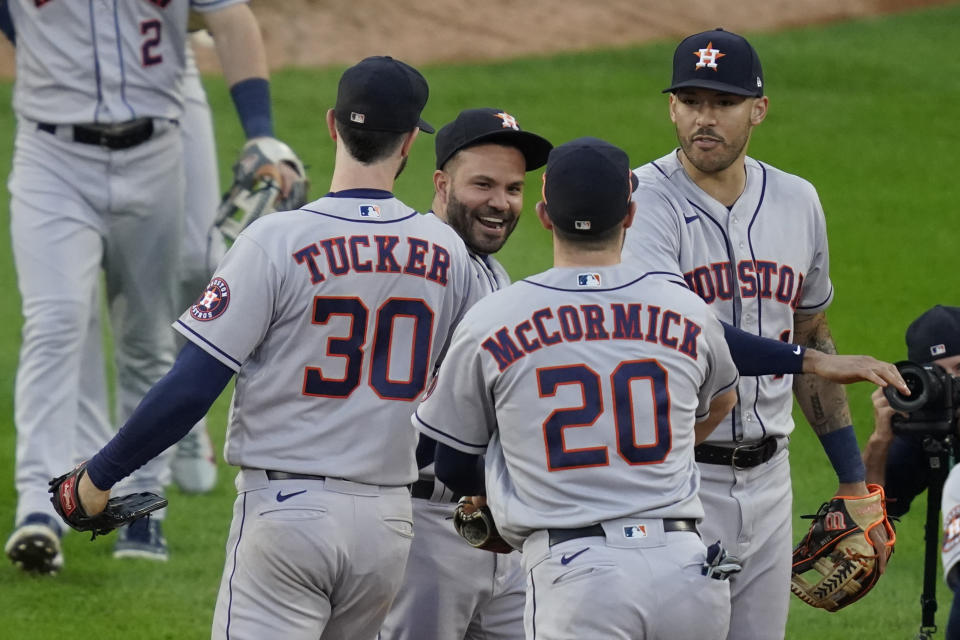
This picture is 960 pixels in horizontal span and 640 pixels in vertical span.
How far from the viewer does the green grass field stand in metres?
5.46

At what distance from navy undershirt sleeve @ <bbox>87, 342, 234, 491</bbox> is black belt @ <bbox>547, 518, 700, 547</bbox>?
30.0 inches

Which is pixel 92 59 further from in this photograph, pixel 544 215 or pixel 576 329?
pixel 576 329

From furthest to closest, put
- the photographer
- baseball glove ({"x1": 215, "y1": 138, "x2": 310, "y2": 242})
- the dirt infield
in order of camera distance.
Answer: the dirt infield → baseball glove ({"x1": 215, "y1": 138, "x2": 310, "y2": 242}) → the photographer

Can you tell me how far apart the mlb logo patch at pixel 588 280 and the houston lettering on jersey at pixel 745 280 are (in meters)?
0.80

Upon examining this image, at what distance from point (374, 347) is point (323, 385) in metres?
0.14

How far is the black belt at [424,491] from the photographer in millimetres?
3893

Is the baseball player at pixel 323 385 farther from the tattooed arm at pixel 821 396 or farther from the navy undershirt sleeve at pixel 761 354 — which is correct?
the tattooed arm at pixel 821 396

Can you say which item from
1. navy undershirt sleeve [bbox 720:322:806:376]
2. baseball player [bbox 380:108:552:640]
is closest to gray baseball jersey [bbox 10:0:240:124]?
baseball player [bbox 380:108:552:640]

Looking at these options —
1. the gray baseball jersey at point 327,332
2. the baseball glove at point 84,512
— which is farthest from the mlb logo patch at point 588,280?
the baseball glove at point 84,512

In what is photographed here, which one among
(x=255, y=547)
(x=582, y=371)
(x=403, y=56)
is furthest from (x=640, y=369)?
(x=403, y=56)

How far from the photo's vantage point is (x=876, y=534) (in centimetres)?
424

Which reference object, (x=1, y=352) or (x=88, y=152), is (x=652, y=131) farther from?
(x=88, y=152)

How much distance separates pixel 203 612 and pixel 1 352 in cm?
419

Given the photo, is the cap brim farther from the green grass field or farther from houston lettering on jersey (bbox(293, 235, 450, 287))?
the green grass field
